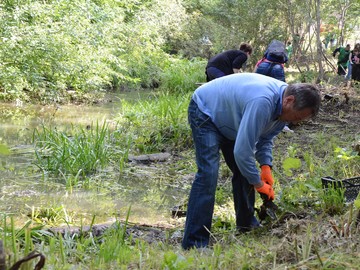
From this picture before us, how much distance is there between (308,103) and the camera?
3.02 m

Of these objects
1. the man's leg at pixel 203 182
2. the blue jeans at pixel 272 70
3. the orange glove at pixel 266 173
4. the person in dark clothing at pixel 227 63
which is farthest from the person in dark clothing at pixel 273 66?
the man's leg at pixel 203 182

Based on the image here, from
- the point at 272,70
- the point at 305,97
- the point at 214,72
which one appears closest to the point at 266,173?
the point at 305,97

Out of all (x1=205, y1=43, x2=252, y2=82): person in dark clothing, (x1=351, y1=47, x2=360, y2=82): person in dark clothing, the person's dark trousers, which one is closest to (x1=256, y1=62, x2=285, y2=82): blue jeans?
(x1=205, y1=43, x2=252, y2=82): person in dark clothing

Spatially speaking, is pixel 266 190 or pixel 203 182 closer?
pixel 203 182

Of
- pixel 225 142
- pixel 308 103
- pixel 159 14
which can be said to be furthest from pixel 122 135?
pixel 159 14

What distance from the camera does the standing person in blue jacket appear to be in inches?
121

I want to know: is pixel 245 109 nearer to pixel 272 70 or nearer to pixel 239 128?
pixel 239 128

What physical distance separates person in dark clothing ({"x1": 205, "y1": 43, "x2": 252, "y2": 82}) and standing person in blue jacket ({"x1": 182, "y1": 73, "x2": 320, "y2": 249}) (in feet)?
14.1

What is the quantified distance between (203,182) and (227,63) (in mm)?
4883

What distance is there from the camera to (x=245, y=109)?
3121mm

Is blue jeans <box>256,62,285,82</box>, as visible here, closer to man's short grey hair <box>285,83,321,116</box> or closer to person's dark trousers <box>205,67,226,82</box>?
person's dark trousers <box>205,67,226,82</box>

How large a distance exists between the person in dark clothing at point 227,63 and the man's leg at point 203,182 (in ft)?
15.1

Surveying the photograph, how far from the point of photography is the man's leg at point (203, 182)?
3377mm

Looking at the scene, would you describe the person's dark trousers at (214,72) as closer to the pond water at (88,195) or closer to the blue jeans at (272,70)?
the blue jeans at (272,70)
